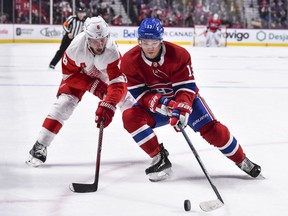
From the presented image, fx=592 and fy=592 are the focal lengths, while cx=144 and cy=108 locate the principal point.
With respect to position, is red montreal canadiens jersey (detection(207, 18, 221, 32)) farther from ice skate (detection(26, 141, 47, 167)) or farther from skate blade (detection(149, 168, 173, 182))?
skate blade (detection(149, 168, 173, 182))

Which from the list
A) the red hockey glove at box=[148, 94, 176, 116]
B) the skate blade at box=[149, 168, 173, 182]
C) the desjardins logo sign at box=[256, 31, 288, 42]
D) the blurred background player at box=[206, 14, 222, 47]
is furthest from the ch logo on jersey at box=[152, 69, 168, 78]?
the desjardins logo sign at box=[256, 31, 288, 42]

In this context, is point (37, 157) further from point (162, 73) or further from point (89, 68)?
point (162, 73)

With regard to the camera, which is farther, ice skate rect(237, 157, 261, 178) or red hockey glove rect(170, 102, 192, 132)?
ice skate rect(237, 157, 261, 178)

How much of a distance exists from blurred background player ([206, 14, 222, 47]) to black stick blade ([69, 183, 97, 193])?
1487 centimetres

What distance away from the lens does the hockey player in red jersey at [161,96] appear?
3166 mm

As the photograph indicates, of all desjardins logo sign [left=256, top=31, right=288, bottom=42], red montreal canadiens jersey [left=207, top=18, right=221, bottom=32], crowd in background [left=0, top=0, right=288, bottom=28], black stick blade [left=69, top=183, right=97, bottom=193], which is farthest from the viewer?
desjardins logo sign [left=256, top=31, right=288, bottom=42]

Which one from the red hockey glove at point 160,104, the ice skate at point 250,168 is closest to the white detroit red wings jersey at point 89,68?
the red hockey glove at point 160,104

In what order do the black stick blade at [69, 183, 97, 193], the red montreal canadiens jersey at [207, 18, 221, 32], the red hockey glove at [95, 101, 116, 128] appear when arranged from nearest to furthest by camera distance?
the black stick blade at [69, 183, 97, 193] → the red hockey glove at [95, 101, 116, 128] → the red montreal canadiens jersey at [207, 18, 221, 32]

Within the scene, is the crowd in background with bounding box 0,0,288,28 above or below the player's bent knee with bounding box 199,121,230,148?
below

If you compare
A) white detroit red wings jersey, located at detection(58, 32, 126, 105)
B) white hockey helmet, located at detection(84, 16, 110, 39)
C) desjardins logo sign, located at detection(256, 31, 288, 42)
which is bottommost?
desjardins logo sign, located at detection(256, 31, 288, 42)

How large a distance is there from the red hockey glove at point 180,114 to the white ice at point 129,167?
0.36m

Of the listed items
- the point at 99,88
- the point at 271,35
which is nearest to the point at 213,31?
the point at 271,35

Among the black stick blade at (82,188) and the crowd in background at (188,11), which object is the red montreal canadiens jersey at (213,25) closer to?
the crowd in background at (188,11)

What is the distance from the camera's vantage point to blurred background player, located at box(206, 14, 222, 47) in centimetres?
1752
